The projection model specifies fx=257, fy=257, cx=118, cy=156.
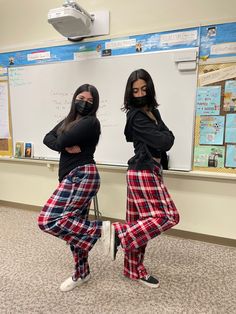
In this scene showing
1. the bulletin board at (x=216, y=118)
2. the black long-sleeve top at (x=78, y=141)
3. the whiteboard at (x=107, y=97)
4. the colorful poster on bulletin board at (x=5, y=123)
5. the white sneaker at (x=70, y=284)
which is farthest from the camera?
the colorful poster on bulletin board at (x=5, y=123)

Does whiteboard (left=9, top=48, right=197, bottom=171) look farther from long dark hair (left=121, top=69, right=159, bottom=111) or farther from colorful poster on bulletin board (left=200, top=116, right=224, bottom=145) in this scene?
long dark hair (left=121, top=69, right=159, bottom=111)

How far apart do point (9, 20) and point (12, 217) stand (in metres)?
2.37

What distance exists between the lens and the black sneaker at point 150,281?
1773 millimetres

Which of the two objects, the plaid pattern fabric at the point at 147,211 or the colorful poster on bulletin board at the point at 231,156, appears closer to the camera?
the plaid pattern fabric at the point at 147,211

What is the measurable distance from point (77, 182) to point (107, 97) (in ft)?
4.37

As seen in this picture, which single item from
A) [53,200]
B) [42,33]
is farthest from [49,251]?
[42,33]

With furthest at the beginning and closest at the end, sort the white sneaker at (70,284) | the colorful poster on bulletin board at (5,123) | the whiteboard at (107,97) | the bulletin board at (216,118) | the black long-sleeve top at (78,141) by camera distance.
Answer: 1. the colorful poster on bulletin board at (5,123)
2. the whiteboard at (107,97)
3. the bulletin board at (216,118)
4. the white sneaker at (70,284)
5. the black long-sleeve top at (78,141)

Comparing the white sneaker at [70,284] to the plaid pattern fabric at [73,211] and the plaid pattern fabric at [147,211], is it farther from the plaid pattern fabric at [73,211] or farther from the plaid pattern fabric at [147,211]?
the plaid pattern fabric at [147,211]

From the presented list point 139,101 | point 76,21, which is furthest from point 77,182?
point 76,21

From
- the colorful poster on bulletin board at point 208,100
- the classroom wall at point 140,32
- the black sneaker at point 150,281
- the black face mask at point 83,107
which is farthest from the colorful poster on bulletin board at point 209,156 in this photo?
the black face mask at point 83,107

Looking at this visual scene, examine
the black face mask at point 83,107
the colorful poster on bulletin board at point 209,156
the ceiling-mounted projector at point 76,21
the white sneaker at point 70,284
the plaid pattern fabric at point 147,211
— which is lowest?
the white sneaker at point 70,284

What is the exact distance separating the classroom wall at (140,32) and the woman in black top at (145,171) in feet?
3.00

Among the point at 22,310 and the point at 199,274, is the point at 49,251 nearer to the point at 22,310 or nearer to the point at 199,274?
the point at 22,310

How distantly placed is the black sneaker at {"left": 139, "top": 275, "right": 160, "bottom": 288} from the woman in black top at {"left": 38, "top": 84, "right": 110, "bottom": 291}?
1.46ft
